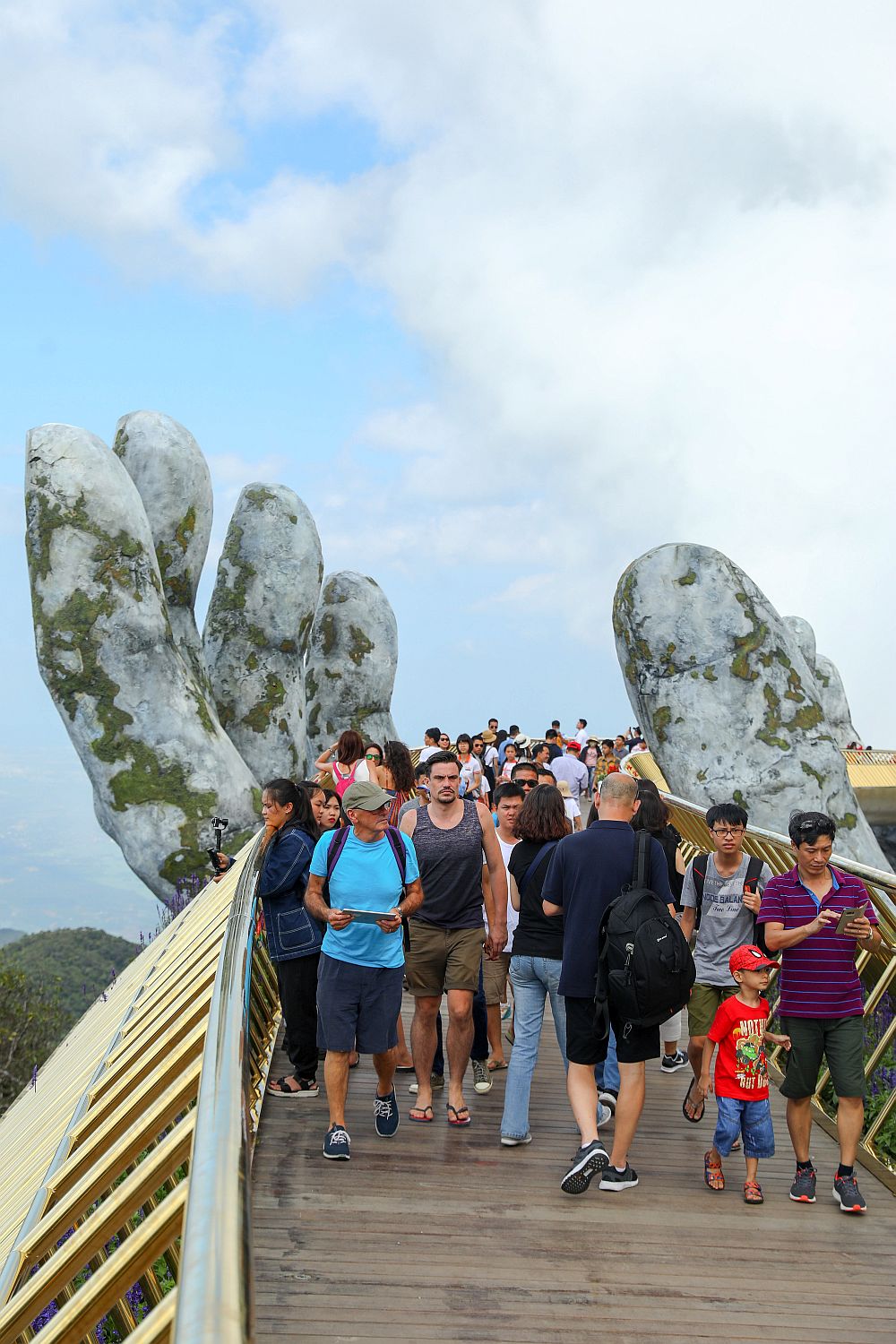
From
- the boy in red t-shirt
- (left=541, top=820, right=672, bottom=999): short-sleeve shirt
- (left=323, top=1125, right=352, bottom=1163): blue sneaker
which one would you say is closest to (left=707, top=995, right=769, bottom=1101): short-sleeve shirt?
the boy in red t-shirt

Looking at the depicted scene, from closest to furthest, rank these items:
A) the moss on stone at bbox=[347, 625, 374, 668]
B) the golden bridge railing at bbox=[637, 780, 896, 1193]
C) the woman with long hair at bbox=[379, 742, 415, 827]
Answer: the golden bridge railing at bbox=[637, 780, 896, 1193], the woman with long hair at bbox=[379, 742, 415, 827], the moss on stone at bbox=[347, 625, 374, 668]

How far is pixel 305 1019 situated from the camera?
649cm

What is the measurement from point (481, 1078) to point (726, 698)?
8.45 meters

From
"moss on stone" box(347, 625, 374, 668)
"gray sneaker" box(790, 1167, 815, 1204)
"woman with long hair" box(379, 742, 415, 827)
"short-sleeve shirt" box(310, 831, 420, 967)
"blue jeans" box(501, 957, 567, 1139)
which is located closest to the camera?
"gray sneaker" box(790, 1167, 815, 1204)

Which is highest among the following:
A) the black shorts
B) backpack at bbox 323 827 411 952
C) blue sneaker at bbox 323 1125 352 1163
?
backpack at bbox 323 827 411 952

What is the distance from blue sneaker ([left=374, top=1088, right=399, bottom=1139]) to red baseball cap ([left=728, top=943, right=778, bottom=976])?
1.82 metres

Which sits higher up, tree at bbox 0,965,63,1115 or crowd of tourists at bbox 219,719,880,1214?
crowd of tourists at bbox 219,719,880,1214

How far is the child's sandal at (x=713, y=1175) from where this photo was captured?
5.43 meters

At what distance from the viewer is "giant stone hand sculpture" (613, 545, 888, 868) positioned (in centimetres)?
1438

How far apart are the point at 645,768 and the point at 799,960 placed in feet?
48.0

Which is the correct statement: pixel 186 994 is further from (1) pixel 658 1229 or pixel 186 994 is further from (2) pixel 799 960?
(2) pixel 799 960

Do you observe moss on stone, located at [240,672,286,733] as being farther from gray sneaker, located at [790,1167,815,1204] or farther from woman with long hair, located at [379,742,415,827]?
gray sneaker, located at [790,1167,815,1204]

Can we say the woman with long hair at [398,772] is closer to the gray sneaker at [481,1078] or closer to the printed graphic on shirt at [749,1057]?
the gray sneaker at [481,1078]

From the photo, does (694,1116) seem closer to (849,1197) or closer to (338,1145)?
(849,1197)
